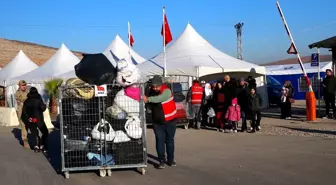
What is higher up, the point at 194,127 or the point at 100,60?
the point at 100,60

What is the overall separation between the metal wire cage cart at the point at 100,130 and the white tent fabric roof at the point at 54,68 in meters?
20.2

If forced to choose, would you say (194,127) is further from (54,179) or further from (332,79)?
(54,179)

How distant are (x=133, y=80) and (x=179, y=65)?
12.8m

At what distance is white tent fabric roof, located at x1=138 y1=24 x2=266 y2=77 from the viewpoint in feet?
66.1

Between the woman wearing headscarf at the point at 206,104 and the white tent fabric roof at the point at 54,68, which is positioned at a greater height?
the white tent fabric roof at the point at 54,68

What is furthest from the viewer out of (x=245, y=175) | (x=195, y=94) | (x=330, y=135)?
(x=195, y=94)

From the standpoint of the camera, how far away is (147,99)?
26.4 ft

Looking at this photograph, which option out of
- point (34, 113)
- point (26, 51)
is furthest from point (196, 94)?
point (26, 51)

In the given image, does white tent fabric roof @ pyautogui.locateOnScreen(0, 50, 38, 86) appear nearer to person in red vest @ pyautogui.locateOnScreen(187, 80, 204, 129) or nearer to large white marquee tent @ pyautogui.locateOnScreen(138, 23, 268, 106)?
large white marquee tent @ pyautogui.locateOnScreen(138, 23, 268, 106)

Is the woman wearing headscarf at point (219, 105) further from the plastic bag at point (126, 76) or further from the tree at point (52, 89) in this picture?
the tree at point (52, 89)

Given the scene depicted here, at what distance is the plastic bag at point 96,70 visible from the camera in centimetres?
805

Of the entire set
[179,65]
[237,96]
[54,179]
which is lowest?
[54,179]

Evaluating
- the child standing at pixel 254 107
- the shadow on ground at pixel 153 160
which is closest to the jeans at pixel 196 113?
the child standing at pixel 254 107

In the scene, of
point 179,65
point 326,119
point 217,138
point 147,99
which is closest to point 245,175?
point 147,99
